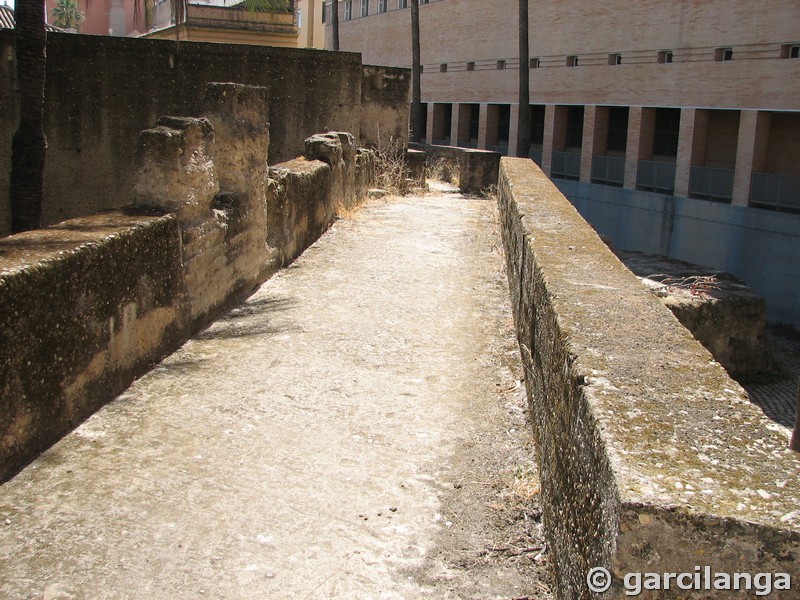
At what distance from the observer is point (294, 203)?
8.79m

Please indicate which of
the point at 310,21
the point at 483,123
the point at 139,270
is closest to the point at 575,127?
the point at 483,123

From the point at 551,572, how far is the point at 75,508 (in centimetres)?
196

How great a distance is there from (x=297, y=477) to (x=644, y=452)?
6.61 ft

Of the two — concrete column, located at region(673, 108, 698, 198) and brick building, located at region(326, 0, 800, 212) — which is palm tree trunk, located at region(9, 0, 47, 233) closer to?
brick building, located at region(326, 0, 800, 212)

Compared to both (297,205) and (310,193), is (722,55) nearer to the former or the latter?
(310,193)

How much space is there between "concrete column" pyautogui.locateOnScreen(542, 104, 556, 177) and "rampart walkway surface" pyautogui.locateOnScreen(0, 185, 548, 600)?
29143mm

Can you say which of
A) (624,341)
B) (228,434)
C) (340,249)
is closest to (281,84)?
(340,249)

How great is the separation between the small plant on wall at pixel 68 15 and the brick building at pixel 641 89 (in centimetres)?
3817

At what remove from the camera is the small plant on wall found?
2635 inches

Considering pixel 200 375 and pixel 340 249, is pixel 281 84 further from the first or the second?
pixel 200 375

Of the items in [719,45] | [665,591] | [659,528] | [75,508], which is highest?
[719,45]

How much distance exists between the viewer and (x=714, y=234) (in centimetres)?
2586

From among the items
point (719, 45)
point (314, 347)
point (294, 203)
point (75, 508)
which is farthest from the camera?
point (719, 45)

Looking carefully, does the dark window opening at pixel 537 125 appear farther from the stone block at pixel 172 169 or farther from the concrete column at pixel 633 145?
the stone block at pixel 172 169
